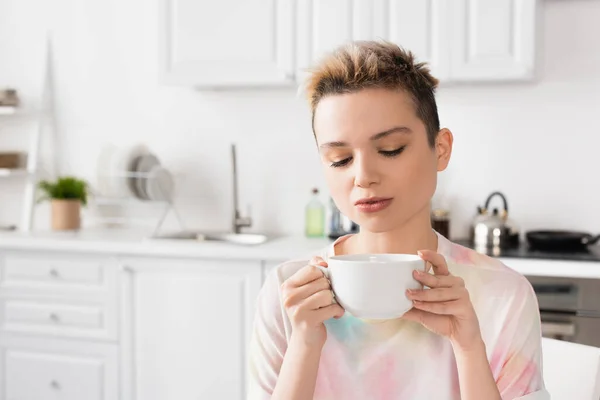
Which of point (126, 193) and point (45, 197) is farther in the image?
point (45, 197)

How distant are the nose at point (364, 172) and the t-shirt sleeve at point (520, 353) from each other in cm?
28

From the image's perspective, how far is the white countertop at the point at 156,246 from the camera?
98.0 inches

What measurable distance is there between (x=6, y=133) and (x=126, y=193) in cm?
88

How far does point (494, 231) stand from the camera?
256 centimetres

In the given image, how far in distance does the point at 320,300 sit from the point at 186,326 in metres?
1.89

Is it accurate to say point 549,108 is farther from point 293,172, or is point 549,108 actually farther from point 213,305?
point 213,305

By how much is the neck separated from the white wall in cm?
194

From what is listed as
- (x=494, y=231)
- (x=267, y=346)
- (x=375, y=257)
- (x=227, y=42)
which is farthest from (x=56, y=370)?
(x=375, y=257)

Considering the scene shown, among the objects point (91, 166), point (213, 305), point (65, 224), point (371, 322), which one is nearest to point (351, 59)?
point (371, 322)

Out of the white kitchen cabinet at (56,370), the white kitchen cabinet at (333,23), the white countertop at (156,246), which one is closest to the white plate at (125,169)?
the white countertop at (156,246)

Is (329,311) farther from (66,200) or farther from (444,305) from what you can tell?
(66,200)

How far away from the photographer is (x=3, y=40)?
3.43 meters

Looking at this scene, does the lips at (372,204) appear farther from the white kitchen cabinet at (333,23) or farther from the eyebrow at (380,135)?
the white kitchen cabinet at (333,23)

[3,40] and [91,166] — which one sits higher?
[3,40]
